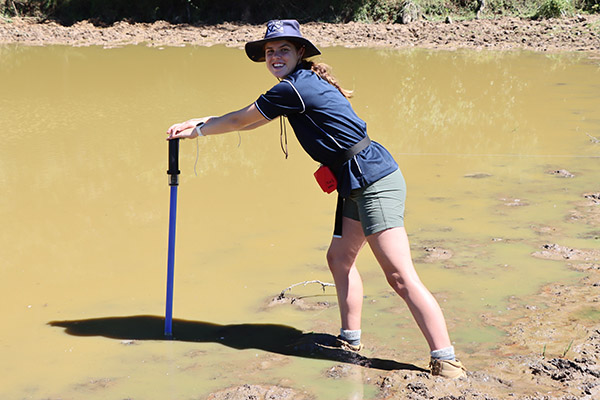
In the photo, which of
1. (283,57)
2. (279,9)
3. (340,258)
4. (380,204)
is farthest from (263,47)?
(279,9)

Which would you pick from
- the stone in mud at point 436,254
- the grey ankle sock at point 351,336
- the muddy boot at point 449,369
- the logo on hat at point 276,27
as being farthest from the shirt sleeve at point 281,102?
A: the stone in mud at point 436,254

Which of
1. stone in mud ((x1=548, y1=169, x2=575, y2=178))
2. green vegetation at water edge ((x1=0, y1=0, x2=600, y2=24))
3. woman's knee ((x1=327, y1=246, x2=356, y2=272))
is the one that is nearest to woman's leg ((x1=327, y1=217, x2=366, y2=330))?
woman's knee ((x1=327, y1=246, x2=356, y2=272))

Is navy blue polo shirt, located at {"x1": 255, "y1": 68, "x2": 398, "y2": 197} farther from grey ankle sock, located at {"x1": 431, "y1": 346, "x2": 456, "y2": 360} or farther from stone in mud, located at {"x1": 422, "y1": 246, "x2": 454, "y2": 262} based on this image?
stone in mud, located at {"x1": 422, "y1": 246, "x2": 454, "y2": 262}

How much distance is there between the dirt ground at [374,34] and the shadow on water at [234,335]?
13680mm

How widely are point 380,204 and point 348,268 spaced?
458 mm

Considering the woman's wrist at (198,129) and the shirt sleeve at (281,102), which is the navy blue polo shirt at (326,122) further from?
the woman's wrist at (198,129)

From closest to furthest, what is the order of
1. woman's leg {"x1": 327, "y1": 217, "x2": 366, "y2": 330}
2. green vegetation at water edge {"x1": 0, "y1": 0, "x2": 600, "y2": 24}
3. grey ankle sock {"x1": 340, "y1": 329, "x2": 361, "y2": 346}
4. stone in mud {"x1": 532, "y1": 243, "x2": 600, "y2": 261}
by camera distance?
woman's leg {"x1": 327, "y1": 217, "x2": 366, "y2": 330}
grey ankle sock {"x1": 340, "y1": 329, "x2": 361, "y2": 346}
stone in mud {"x1": 532, "y1": 243, "x2": 600, "y2": 261}
green vegetation at water edge {"x1": 0, "y1": 0, "x2": 600, "y2": 24}

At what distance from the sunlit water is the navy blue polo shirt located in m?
0.97

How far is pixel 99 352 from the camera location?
3.98 m

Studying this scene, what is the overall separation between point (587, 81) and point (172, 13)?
43.9ft

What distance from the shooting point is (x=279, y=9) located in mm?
21578

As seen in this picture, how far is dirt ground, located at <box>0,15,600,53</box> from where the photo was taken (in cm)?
1706

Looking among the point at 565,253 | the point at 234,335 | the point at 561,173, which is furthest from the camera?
the point at 561,173

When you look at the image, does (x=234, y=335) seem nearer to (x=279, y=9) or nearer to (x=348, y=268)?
(x=348, y=268)
